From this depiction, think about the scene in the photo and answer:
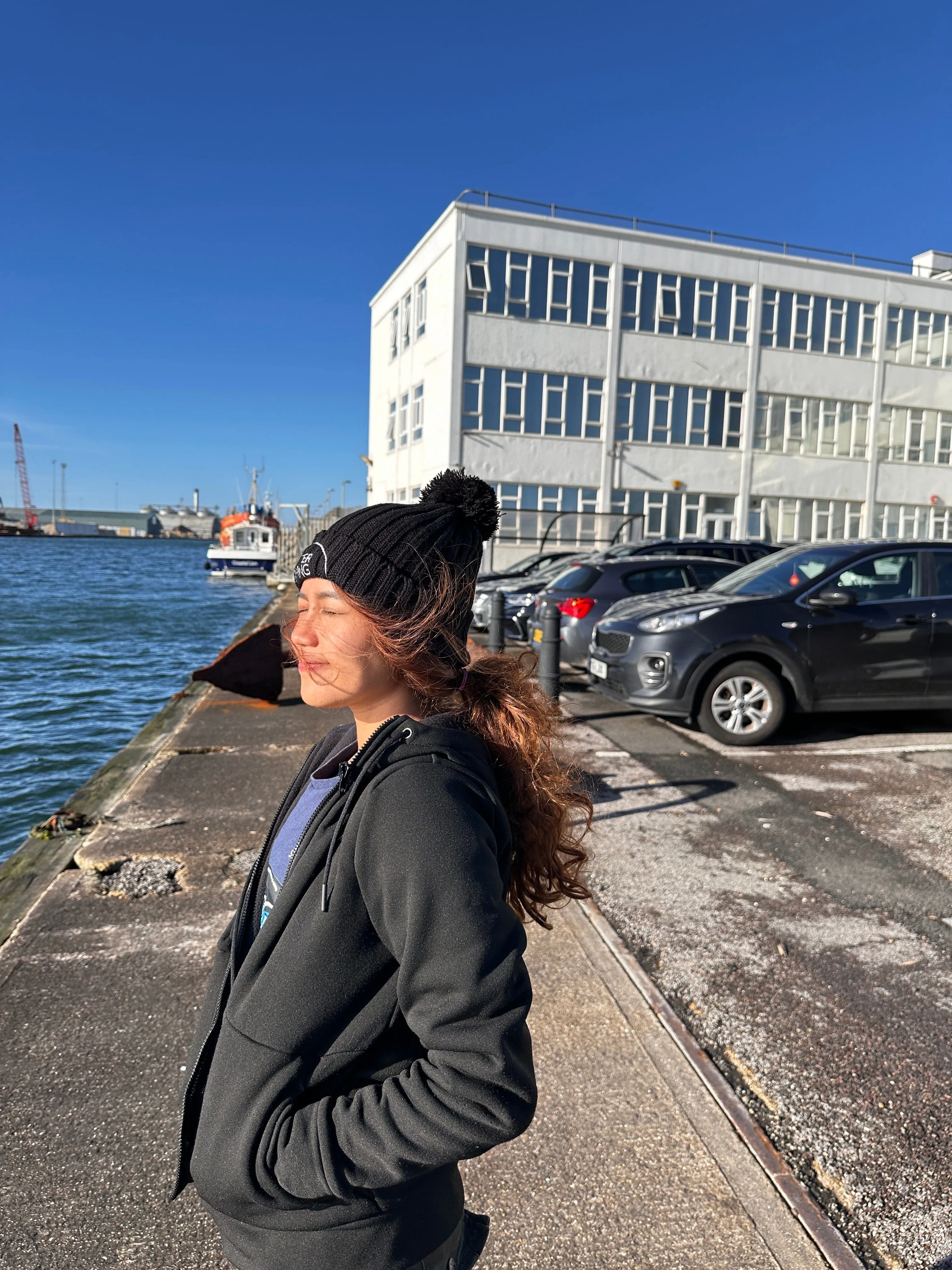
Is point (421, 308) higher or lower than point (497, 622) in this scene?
higher

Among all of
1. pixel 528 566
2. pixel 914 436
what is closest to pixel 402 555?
pixel 528 566

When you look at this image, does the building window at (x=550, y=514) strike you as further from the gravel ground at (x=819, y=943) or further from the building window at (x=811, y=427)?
the gravel ground at (x=819, y=943)

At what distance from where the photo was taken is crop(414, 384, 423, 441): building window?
3391 centimetres

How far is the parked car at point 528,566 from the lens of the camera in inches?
667

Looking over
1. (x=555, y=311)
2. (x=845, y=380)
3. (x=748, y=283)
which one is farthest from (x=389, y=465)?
(x=845, y=380)

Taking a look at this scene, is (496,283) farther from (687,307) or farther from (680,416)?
(680,416)

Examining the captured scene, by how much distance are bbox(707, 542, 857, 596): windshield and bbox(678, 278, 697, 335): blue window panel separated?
87.9ft

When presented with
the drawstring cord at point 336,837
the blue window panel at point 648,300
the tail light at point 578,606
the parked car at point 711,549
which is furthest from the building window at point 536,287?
the drawstring cord at point 336,837

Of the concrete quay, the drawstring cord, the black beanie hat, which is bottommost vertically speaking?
the concrete quay

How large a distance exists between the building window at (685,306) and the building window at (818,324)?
3.52 feet

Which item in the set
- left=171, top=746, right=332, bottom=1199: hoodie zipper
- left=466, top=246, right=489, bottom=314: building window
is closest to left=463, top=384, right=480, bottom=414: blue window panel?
left=466, top=246, right=489, bottom=314: building window

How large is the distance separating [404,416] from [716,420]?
11.9m

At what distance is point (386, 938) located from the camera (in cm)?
121

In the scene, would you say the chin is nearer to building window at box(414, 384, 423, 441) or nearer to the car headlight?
the car headlight
